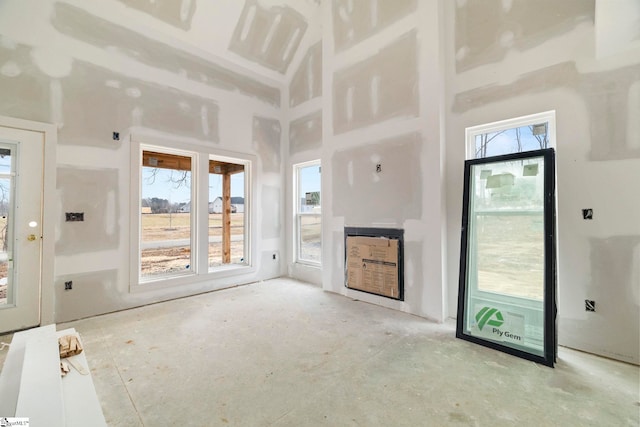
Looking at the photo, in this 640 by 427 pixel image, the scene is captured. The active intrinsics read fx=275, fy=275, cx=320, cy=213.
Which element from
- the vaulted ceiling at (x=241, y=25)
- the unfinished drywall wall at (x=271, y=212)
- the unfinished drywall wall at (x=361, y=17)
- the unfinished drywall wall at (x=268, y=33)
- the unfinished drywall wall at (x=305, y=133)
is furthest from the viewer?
the unfinished drywall wall at (x=271, y=212)

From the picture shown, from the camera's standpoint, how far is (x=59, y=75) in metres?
3.12

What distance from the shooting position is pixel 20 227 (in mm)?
2930

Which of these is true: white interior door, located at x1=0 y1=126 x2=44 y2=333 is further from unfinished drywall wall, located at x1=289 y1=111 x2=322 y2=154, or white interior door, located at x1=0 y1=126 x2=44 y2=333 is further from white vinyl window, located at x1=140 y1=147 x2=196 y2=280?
unfinished drywall wall, located at x1=289 y1=111 x2=322 y2=154

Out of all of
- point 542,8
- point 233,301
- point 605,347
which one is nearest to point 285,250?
point 233,301

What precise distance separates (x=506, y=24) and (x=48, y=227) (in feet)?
17.5

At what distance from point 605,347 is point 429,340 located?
1400 mm

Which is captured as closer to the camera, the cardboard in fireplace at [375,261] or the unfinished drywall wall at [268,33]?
the cardboard in fireplace at [375,261]

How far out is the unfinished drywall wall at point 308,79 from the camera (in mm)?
4766

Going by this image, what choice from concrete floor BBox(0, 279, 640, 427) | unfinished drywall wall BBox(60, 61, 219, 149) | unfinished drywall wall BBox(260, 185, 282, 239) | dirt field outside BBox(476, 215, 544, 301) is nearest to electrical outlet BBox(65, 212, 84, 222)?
unfinished drywall wall BBox(60, 61, 219, 149)

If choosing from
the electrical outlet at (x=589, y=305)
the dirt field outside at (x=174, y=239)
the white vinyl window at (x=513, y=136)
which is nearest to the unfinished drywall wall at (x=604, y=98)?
the white vinyl window at (x=513, y=136)

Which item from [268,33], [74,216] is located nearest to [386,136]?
[268,33]

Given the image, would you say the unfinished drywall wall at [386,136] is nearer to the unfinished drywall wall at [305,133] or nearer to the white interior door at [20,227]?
the unfinished drywall wall at [305,133]

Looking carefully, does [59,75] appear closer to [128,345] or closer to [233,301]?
[128,345]

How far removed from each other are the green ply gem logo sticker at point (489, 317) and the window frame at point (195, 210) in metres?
3.49
